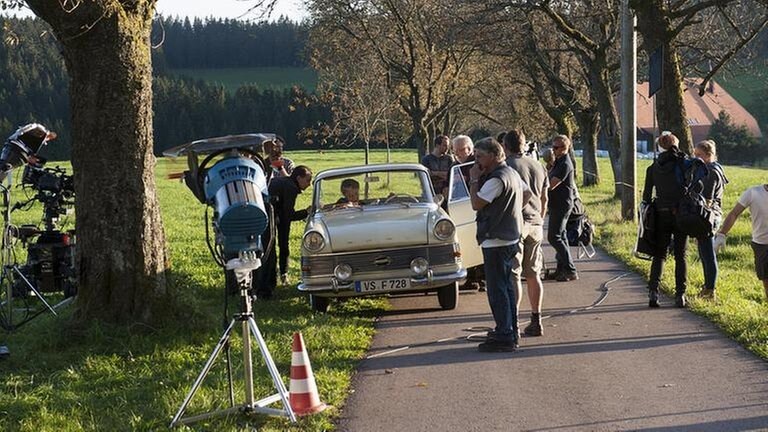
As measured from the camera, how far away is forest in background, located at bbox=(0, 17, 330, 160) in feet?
287

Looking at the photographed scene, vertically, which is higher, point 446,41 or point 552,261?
point 446,41

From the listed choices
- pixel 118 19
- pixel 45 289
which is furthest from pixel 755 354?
pixel 45 289

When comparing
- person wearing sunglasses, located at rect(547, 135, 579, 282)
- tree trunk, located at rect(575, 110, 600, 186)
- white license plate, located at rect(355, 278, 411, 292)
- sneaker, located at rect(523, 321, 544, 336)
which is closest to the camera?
sneaker, located at rect(523, 321, 544, 336)

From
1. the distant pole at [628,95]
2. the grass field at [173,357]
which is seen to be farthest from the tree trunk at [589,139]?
the grass field at [173,357]

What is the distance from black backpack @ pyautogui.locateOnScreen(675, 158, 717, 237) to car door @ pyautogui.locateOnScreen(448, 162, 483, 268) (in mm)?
2435

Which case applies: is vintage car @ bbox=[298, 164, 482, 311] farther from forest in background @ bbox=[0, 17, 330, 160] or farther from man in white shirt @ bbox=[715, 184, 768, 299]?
forest in background @ bbox=[0, 17, 330, 160]

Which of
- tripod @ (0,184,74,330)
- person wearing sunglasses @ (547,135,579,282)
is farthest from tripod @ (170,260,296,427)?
person wearing sunglasses @ (547,135,579,282)

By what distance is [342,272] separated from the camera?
9.89 metres

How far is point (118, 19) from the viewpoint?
840cm

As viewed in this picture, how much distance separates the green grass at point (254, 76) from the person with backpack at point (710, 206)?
10496 cm

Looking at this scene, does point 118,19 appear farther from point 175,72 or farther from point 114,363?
point 175,72

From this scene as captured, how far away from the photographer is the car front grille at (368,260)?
993cm

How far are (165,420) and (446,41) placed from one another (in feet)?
76.9

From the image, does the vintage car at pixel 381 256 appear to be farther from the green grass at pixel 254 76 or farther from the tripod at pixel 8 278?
the green grass at pixel 254 76
